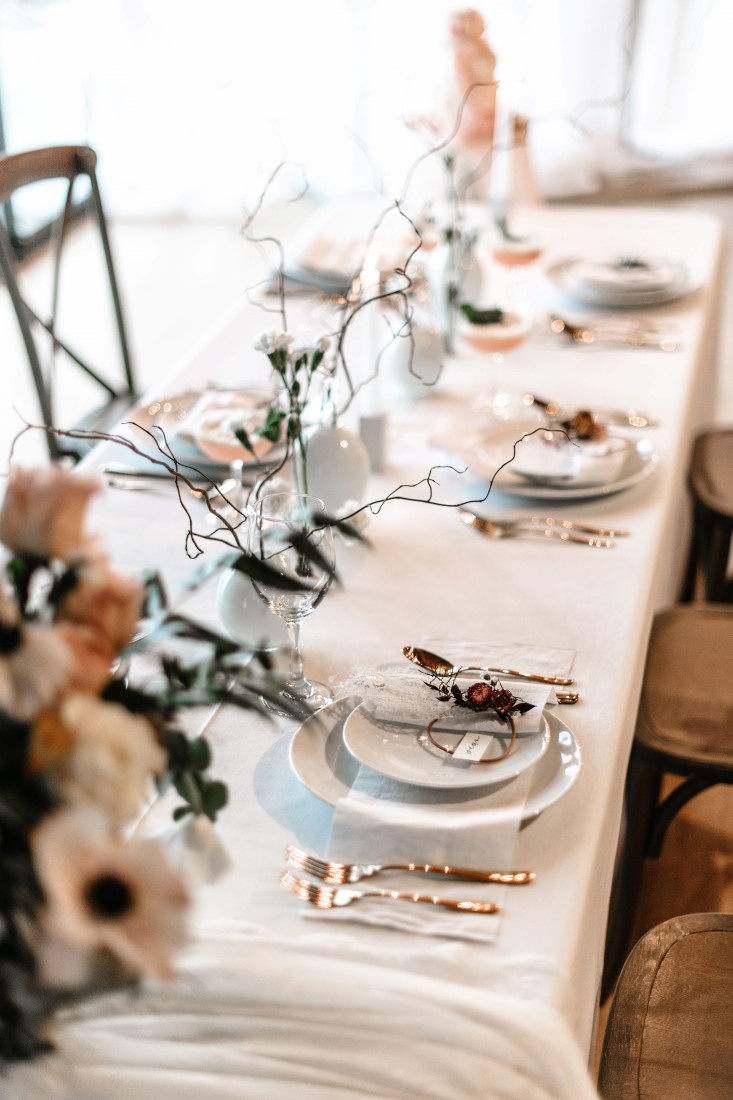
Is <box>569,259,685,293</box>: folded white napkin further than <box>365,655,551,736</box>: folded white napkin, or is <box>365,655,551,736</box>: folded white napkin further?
<box>569,259,685,293</box>: folded white napkin

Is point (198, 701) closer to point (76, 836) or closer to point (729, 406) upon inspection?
point (76, 836)

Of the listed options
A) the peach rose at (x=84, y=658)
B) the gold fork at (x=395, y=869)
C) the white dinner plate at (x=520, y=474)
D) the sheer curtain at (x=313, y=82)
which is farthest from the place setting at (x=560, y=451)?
the sheer curtain at (x=313, y=82)

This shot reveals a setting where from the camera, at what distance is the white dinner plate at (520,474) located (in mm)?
1539

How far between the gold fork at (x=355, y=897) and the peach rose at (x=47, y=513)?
0.39m

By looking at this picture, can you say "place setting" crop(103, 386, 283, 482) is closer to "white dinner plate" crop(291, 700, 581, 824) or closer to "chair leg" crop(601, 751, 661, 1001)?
"white dinner plate" crop(291, 700, 581, 824)

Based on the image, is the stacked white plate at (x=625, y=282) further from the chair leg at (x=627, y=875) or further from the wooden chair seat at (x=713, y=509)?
the chair leg at (x=627, y=875)

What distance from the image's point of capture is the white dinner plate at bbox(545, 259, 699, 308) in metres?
2.16

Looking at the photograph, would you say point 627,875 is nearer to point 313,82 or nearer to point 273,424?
point 273,424

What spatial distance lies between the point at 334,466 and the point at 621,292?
0.97 meters

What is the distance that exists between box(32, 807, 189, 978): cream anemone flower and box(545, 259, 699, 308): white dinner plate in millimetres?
1752

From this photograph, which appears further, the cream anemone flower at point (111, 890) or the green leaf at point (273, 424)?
the green leaf at point (273, 424)

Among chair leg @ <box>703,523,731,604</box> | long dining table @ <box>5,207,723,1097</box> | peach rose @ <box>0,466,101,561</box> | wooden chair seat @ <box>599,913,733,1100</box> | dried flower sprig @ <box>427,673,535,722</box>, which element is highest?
peach rose @ <box>0,466,101,561</box>

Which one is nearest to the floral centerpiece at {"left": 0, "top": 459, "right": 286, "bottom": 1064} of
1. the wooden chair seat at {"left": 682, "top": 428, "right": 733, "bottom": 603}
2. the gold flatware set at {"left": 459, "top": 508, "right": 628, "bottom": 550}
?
the gold flatware set at {"left": 459, "top": 508, "right": 628, "bottom": 550}

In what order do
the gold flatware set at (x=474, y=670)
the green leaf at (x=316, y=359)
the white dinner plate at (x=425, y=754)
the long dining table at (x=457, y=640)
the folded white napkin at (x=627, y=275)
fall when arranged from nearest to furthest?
1. the long dining table at (x=457, y=640)
2. the white dinner plate at (x=425, y=754)
3. the gold flatware set at (x=474, y=670)
4. the green leaf at (x=316, y=359)
5. the folded white napkin at (x=627, y=275)
